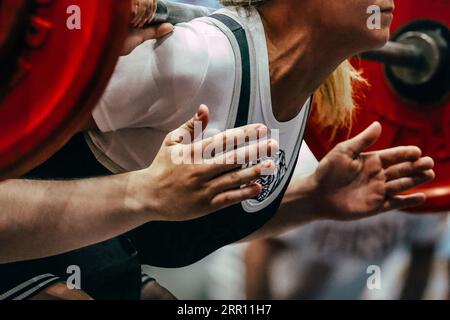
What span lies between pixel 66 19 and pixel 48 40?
1.2 inches

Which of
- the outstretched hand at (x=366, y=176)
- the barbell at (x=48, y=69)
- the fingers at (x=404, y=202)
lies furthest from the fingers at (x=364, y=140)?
the barbell at (x=48, y=69)

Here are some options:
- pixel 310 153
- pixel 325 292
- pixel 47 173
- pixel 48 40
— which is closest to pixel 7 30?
pixel 48 40

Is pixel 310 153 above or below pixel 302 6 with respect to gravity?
below

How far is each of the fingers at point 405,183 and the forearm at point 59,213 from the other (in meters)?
0.44

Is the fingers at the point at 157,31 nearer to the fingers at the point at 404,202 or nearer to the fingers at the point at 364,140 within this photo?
the fingers at the point at 364,140

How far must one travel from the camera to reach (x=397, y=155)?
128 centimetres

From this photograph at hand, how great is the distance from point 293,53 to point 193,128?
0.75 ft

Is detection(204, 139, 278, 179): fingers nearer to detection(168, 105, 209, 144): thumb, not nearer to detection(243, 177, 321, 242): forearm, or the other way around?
detection(168, 105, 209, 144): thumb

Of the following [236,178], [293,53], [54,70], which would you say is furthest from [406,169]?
[54,70]

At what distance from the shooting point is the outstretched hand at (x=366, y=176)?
49.8 inches

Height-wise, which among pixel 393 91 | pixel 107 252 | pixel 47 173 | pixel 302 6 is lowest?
pixel 107 252

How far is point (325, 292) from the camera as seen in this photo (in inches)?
56.7
